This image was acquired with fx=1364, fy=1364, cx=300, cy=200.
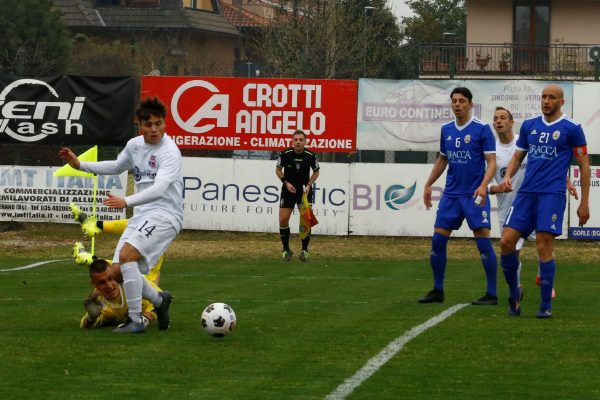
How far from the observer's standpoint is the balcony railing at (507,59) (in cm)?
4156

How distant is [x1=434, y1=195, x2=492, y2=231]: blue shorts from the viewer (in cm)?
1311

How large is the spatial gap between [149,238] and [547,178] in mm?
3414

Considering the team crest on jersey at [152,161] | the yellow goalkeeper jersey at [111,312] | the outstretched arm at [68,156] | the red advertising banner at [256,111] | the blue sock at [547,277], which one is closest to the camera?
the team crest on jersey at [152,161]

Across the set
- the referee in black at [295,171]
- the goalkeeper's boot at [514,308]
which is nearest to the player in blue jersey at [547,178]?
the goalkeeper's boot at [514,308]

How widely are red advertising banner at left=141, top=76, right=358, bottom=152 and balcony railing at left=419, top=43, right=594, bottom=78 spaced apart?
643 inches

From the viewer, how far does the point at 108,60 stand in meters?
50.0

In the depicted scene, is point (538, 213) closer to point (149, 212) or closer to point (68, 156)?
point (149, 212)

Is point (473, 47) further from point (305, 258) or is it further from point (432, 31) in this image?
point (305, 258)

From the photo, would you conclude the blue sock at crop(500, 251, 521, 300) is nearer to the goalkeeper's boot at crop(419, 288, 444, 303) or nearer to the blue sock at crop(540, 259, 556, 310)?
the blue sock at crop(540, 259, 556, 310)

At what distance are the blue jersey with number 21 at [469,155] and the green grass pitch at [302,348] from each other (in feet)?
3.85

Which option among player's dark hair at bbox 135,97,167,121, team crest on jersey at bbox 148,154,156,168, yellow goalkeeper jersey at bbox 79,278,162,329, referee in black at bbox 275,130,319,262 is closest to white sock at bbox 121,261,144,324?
yellow goalkeeper jersey at bbox 79,278,162,329

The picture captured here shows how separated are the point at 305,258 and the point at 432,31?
4413 centimetres

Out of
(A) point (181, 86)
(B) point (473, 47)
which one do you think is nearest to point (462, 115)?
(A) point (181, 86)

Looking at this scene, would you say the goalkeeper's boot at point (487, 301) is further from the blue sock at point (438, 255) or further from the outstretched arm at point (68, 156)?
the outstretched arm at point (68, 156)
